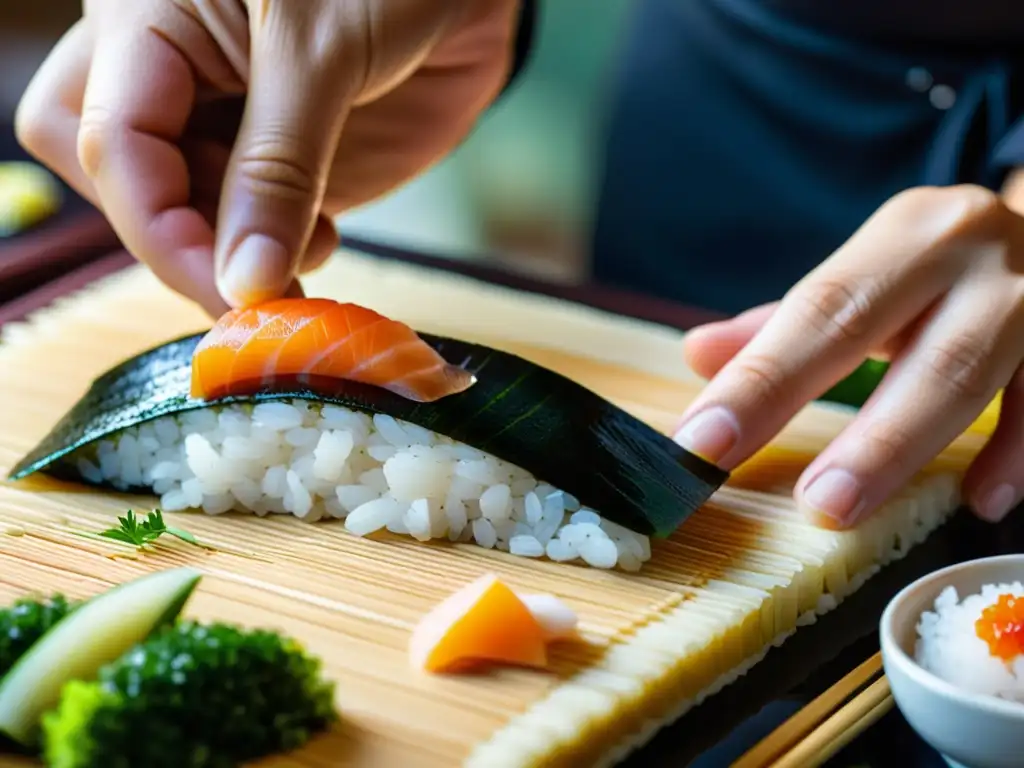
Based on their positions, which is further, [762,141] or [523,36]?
[762,141]

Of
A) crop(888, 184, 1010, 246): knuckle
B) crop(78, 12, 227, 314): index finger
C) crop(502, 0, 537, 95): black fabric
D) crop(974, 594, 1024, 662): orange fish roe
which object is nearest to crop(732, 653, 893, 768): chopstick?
crop(974, 594, 1024, 662): orange fish roe

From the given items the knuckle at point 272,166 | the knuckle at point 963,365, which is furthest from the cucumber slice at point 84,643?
the knuckle at point 963,365

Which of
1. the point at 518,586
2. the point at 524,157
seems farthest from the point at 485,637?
the point at 524,157

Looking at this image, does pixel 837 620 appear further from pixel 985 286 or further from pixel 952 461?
pixel 985 286

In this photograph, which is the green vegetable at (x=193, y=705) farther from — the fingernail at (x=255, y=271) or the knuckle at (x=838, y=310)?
the knuckle at (x=838, y=310)

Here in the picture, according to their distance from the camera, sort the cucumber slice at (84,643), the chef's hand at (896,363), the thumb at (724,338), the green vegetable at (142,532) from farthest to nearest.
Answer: the thumb at (724,338)
the chef's hand at (896,363)
the green vegetable at (142,532)
the cucumber slice at (84,643)

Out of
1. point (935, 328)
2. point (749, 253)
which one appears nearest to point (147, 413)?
point (935, 328)

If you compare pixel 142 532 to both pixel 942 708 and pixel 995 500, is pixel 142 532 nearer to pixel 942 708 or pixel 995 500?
pixel 942 708
